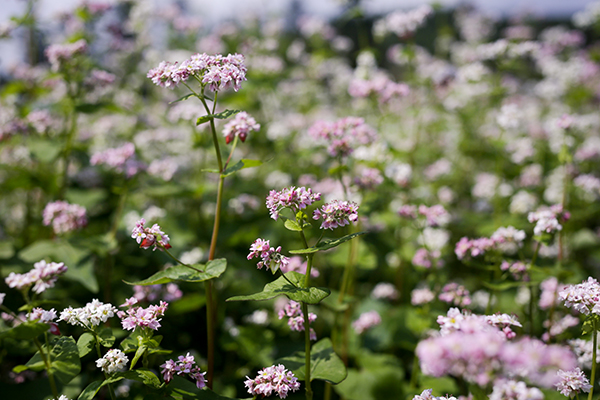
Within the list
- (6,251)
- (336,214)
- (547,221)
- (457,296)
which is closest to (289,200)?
(336,214)

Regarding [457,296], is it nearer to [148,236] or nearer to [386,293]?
[386,293]

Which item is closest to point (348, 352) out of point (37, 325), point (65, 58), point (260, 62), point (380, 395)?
point (380, 395)

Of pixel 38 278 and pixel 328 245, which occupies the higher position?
pixel 328 245

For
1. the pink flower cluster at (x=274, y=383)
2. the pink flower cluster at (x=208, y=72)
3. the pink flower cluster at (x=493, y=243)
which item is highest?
the pink flower cluster at (x=208, y=72)

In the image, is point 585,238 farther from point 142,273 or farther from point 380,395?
point 142,273

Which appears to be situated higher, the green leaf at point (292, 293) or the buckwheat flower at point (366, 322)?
the green leaf at point (292, 293)

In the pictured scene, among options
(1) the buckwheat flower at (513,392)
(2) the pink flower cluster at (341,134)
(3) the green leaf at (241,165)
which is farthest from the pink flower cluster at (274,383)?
(2) the pink flower cluster at (341,134)

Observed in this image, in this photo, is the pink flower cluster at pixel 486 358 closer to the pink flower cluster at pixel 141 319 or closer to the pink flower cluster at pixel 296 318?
the pink flower cluster at pixel 296 318
